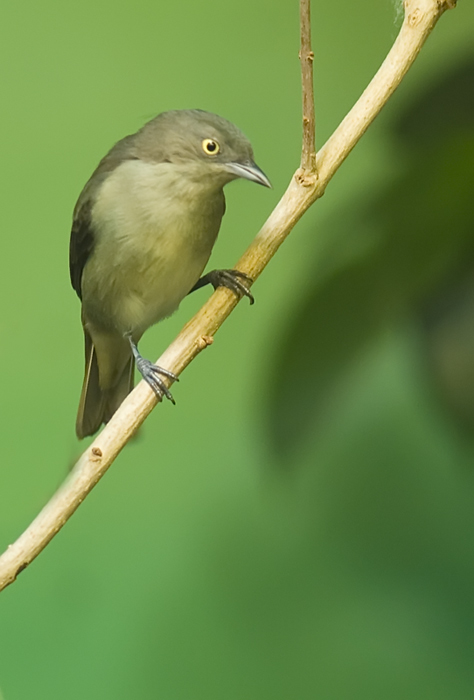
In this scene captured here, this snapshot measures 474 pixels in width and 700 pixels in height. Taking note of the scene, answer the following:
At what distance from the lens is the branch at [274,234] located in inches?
35.5

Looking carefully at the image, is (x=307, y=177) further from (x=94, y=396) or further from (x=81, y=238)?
(x=94, y=396)

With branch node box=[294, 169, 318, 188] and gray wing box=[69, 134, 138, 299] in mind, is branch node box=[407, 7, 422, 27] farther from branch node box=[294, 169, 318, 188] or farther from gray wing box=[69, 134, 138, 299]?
gray wing box=[69, 134, 138, 299]

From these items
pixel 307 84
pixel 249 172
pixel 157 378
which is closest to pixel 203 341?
pixel 157 378

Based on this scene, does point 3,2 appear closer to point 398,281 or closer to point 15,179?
point 15,179

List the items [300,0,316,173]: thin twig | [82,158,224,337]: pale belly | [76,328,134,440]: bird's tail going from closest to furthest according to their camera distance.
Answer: [300,0,316,173]: thin twig, [82,158,224,337]: pale belly, [76,328,134,440]: bird's tail

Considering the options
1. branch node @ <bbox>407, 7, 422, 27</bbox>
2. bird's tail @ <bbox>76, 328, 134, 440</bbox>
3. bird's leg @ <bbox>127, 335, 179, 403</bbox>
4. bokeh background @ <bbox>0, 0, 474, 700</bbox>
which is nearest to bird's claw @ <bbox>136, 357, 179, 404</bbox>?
bird's leg @ <bbox>127, 335, 179, 403</bbox>

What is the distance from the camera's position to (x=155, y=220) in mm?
963

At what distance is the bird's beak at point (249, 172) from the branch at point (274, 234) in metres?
0.05

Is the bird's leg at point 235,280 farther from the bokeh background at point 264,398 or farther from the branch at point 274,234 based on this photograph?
the bokeh background at point 264,398

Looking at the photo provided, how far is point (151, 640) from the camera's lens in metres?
1.30

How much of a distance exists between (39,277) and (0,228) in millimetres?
114

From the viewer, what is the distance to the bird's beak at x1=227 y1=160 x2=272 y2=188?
90cm

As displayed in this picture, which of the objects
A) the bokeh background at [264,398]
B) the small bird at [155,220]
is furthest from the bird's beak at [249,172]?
the bokeh background at [264,398]

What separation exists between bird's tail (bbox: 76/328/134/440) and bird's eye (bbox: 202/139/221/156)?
42 centimetres
